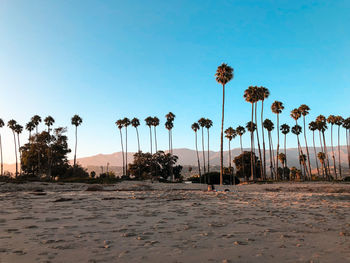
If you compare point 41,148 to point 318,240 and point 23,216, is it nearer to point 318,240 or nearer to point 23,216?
point 23,216

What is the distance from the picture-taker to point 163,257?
4336mm

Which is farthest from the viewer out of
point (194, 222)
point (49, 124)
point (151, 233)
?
point (49, 124)

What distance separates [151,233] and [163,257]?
1.88 m

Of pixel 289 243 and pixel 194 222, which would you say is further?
pixel 194 222

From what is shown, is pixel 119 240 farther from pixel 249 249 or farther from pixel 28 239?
pixel 249 249

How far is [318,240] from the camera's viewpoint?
5.59 m

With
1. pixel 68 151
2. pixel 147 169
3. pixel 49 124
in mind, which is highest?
pixel 49 124

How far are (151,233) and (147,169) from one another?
229ft

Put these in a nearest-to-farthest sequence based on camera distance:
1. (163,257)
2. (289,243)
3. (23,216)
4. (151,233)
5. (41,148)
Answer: (163,257)
(289,243)
(151,233)
(23,216)
(41,148)

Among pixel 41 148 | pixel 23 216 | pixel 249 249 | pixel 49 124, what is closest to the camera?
pixel 249 249

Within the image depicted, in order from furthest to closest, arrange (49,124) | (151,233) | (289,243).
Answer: (49,124) < (151,233) < (289,243)

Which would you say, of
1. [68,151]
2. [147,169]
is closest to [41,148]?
[68,151]

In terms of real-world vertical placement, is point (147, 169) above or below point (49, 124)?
below

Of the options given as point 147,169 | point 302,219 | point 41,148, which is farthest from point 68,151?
point 302,219
